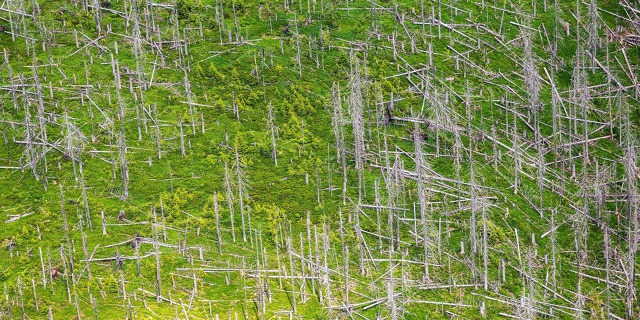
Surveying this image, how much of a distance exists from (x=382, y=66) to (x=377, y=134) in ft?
19.4

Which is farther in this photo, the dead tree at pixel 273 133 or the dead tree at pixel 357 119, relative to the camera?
the dead tree at pixel 273 133

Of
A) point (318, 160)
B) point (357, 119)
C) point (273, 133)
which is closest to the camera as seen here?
point (357, 119)

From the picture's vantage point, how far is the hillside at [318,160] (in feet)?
126

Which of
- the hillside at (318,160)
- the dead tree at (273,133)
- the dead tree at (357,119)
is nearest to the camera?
the hillside at (318,160)

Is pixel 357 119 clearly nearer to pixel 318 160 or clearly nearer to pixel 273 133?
pixel 318 160

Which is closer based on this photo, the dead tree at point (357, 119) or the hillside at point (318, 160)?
the hillside at point (318, 160)

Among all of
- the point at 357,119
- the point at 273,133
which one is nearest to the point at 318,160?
the point at 273,133

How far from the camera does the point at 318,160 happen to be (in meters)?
45.3

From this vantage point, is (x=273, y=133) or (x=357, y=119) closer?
(x=357, y=119)

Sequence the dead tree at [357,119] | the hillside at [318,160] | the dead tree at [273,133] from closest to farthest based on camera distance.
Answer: the hillside at [318,160], the dead tree at [357,119], the dead tree at [273,133]

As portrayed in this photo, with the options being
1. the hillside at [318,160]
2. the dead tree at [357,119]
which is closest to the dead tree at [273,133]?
the hillside at [318,160]

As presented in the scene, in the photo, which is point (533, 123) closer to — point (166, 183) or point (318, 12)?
point (318, 12)

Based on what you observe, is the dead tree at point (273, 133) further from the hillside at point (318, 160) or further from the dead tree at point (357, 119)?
the dead tree at point (357, 119)

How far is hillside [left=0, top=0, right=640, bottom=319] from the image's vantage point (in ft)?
126
